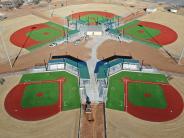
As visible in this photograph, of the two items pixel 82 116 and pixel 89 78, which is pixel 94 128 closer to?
pixel 82 116

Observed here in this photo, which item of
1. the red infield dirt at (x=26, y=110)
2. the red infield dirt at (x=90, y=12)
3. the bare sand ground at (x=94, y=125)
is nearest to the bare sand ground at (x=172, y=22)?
the red infield dirt at (x=90, y=12)

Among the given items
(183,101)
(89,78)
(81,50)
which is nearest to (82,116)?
(89,78)

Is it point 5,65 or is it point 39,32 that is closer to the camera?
point 5,65

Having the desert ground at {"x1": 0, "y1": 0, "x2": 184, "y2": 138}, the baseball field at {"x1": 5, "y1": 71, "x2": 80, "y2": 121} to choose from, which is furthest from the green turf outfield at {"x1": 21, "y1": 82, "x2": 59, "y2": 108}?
the desert ground at {"x1": 0, "y1": 0, "x2": 184, "y2": 138}

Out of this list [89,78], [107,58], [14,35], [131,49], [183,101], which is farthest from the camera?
[14,35]

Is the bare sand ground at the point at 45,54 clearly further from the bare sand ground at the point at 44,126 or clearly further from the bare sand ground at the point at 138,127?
the bare sand ground at the point at 138,127

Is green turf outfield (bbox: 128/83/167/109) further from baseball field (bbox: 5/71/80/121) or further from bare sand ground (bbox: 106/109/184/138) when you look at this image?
baseball field (bbox: 5/71/80/121)

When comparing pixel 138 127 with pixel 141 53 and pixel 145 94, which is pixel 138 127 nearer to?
pixel 145 94
